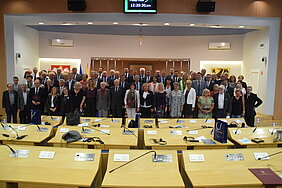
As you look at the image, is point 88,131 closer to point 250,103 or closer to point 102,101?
point 102,101

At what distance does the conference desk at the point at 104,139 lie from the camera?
3527 millimetres

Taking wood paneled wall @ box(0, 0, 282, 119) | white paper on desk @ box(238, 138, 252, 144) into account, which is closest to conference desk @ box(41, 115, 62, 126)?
white paper on desk @ box(238, 138, 252, 144)

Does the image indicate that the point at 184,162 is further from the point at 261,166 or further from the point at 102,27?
the point at 102,27

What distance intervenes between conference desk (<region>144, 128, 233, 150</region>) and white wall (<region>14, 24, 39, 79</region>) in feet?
22.9

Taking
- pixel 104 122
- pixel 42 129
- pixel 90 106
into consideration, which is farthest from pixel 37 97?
pixel 104 122

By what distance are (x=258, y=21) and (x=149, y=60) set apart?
5.40 metres

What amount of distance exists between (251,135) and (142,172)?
8.87 feet

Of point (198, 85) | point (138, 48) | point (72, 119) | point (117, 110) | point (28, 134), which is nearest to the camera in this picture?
point (28, 134)

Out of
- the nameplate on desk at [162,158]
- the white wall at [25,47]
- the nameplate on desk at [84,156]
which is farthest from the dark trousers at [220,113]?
the white wall at [25,47]

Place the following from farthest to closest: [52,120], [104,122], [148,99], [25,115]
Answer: [25,115]
[148,99]
[52,120]
[104,122]

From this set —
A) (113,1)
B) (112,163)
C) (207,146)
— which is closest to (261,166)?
(207,146)

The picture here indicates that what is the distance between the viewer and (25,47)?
30.0ft

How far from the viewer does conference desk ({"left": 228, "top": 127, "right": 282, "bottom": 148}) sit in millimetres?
3850

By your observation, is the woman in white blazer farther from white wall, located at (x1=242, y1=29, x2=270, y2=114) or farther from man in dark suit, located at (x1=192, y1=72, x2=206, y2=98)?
white wall, located at (x1=242, y1=29, x2=270, y2=114)
